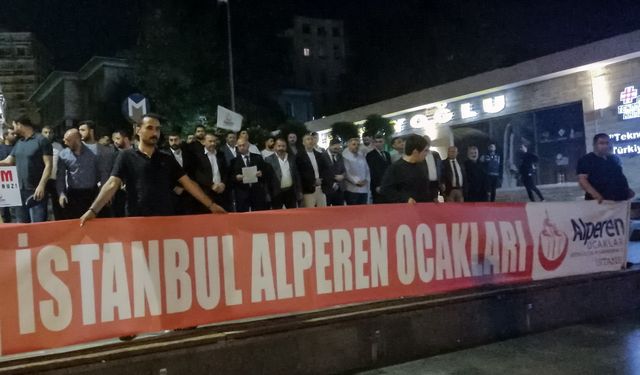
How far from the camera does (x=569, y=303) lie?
6.55 m

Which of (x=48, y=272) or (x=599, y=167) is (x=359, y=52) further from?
(x=48, y=272)

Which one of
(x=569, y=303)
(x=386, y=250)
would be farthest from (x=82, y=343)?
(x=569, y=303)

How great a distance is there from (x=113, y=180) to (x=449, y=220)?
2.98 m

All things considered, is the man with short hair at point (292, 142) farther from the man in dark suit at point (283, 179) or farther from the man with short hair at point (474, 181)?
the man with short hair at point (474, 181)

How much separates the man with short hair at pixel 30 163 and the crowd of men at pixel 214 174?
0.04 feet

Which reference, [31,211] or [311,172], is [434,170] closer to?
[311,172]

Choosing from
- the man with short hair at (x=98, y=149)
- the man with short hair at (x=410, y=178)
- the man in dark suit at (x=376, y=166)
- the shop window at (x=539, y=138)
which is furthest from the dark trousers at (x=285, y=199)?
the shop window at (x=539, y=138)

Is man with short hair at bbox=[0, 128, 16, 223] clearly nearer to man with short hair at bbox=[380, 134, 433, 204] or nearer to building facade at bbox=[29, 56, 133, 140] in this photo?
man with short hair at bbox=[380, 134, 433, 204]

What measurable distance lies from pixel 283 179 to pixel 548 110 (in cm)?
946

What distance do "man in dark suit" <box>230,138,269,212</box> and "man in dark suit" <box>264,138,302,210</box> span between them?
134 millimetres

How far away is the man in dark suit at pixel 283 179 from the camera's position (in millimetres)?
8812

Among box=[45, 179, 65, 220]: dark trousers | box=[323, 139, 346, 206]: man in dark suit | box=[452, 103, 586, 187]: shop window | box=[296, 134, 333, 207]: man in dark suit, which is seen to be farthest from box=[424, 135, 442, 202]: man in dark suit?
box=[452, 103, 586, 187]: shop window

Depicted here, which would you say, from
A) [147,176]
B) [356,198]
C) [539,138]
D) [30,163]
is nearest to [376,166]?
[356,198]

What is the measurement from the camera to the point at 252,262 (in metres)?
4.86
